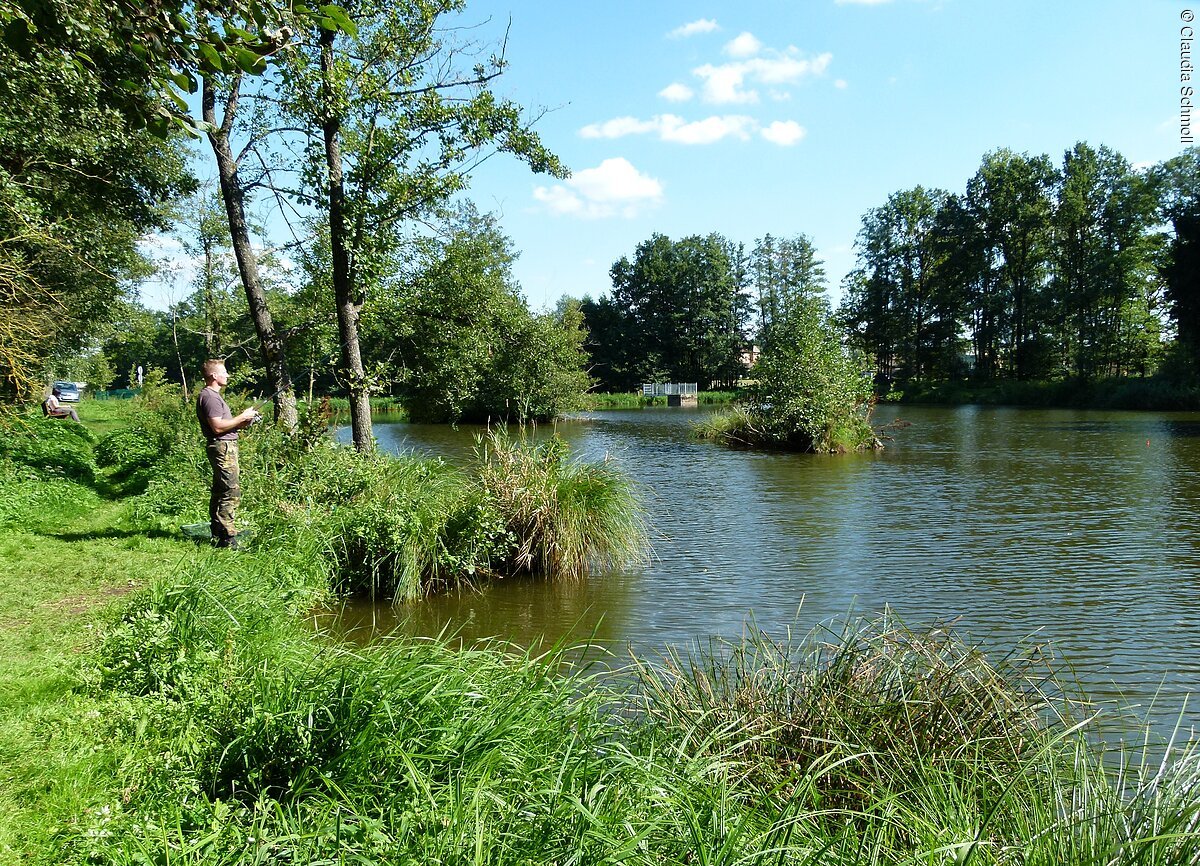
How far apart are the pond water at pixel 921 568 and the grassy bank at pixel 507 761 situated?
A: 4.27 feet

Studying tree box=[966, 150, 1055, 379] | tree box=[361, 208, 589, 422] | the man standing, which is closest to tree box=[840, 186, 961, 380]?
→ tree box=[966, 150, 1055, 379]

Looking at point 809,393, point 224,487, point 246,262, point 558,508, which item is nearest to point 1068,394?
point 809,393

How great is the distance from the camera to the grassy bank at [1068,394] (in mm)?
41431

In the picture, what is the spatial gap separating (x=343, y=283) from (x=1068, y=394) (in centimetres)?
4961

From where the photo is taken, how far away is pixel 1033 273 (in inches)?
2393

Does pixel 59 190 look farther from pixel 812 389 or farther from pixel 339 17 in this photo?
pixel 812 389

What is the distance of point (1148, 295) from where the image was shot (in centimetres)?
5416

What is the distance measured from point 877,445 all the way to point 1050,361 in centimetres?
3998

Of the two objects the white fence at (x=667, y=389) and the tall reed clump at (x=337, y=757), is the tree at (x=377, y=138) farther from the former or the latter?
A: the white fence at (x=667, y=389)

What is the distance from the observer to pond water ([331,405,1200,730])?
24.2 feet

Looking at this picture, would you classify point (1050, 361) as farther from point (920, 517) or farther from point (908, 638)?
point (908, 638)

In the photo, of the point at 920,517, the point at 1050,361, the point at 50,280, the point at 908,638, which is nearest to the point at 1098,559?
the point at 920,517

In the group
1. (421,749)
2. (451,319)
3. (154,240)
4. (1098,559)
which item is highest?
(154,240)

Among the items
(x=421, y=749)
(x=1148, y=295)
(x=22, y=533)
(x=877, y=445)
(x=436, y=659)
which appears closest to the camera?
(x=421, y=749)
